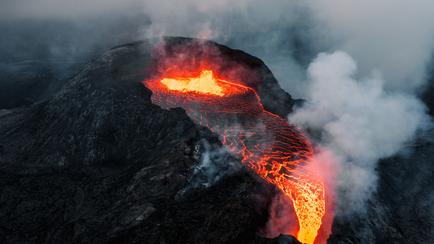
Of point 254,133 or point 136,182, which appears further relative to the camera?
point 254,133

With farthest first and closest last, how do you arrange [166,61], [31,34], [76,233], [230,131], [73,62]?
[31,34] < [73,62] < [166,61] < [230,131] < [76,233]

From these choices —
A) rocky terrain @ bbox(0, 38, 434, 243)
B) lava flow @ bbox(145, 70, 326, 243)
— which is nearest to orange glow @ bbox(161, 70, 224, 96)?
lava flow @ bbox(145, 70, 326, 243)

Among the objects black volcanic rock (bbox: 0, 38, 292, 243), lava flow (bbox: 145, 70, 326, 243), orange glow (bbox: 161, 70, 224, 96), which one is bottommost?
black volcanic rock (bbox: 0, 38, 292, 243)

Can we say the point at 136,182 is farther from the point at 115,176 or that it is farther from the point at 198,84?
the point at 198,84

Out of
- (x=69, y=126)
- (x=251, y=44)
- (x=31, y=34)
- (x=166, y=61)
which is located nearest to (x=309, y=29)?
(x=251, y=44)

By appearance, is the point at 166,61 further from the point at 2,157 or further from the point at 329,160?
the point at 329,160

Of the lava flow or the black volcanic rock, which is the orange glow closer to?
the lava flow

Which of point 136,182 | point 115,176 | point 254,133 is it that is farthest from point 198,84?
point 136,182
